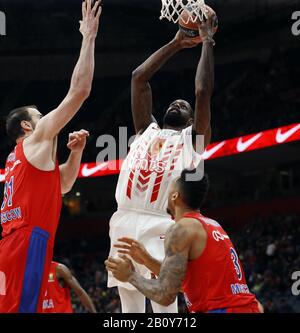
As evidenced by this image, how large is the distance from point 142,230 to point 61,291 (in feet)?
9.89

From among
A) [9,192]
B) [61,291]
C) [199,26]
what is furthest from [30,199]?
[61,291]

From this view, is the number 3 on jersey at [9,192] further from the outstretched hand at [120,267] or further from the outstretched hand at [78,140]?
the outstretched hand at [120,267]

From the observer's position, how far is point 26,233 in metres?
4.65

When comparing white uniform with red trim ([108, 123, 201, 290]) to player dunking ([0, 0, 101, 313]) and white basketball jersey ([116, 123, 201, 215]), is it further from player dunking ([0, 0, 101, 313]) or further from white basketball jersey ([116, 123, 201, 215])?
player dunking ([0, 0, 101, 313])

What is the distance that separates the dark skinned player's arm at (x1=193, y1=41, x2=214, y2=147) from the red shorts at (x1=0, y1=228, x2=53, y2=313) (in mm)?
1379

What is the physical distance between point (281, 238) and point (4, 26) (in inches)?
332

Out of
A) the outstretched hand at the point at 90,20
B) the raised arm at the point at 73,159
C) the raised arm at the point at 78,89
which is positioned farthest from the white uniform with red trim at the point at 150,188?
the outstretched hand at the point at 90,20

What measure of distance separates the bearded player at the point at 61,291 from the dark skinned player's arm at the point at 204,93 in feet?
9.85

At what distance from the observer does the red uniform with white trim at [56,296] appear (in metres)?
A: 7.81

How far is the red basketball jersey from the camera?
184 inches

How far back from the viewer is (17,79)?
65.7ft

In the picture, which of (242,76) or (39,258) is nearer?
(39,258)

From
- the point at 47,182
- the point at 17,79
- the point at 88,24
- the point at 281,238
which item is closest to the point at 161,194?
the point at 47,182
